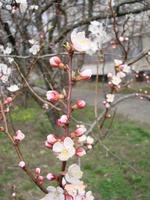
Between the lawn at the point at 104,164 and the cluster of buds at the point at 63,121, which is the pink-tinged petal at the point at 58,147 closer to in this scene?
the cluster of buds at the point at 63,121

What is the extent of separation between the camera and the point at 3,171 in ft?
19.5

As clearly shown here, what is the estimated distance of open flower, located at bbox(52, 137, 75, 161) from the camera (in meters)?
1.03

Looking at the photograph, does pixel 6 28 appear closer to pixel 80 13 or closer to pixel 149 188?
pixel 149 188

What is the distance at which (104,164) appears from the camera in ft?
20.6

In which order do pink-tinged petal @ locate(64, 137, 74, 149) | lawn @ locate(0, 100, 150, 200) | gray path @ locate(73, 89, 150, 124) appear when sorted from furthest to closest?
gray path @ locate(73, 89, 150, 124), lawn @ locate(0, 100, 150, 200), pink-tinged petal @ locate(64, 137, 74, 149)

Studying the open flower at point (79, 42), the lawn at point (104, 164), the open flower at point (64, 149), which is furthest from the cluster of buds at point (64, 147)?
the lawn at point (104, 164)

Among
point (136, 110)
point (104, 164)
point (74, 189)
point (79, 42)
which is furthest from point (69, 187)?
point (136, 110)

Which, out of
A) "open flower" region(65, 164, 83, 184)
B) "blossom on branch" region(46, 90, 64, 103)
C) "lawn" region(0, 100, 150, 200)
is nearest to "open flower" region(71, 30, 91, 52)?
"blossom on branch" region(46, 90, 64, 103)

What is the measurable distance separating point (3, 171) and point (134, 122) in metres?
4.56

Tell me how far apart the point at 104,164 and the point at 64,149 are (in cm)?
530

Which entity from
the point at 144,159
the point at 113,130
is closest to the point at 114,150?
the point at 144,159

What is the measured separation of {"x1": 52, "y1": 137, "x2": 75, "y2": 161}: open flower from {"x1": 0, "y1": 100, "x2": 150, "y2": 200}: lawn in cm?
253

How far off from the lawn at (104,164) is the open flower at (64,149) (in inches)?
99.4

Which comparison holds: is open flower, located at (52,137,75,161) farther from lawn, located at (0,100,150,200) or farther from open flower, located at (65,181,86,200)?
lawn, located at (0,100,150,200)
